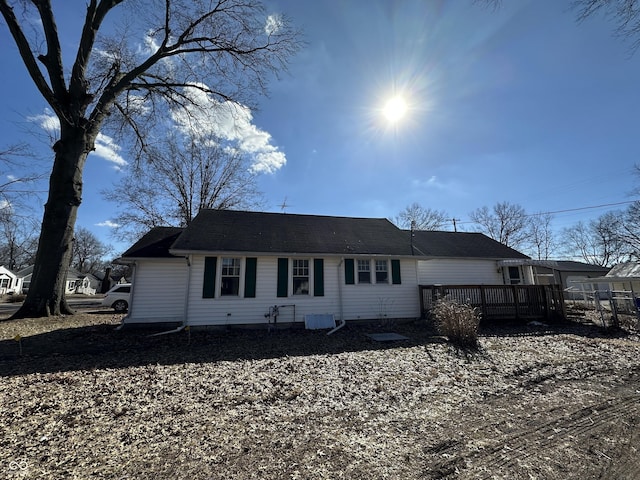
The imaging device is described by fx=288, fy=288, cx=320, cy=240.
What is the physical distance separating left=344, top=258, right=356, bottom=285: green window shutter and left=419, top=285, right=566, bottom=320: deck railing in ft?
9.78

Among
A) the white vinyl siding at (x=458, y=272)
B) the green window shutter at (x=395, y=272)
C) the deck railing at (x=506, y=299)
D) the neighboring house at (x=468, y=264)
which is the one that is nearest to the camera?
the deck railing at (x=506, y=299)

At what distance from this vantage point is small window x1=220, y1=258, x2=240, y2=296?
400 inches

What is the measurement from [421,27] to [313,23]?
475cm

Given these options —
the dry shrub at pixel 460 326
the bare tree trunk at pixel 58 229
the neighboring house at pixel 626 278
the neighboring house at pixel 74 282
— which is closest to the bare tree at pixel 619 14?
the dry shrub at pixel 460 326

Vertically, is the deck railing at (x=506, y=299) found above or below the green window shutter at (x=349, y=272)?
below

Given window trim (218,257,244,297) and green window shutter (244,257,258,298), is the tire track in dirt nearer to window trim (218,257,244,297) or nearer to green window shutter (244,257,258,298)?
green window shutter (244,257,258,298)

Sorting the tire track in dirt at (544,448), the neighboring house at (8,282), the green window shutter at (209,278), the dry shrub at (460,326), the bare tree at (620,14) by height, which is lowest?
the tire track in dirt at (544,448)

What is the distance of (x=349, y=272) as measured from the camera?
1127cm

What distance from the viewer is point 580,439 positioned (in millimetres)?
3242

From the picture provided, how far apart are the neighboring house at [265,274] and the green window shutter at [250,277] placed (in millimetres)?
34

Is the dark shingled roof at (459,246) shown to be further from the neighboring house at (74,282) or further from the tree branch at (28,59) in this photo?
the neighboring house at (74,282)

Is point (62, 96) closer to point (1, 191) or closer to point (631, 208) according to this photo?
point (1, 191)

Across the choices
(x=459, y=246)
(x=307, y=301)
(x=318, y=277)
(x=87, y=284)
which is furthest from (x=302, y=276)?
(x=87, y=284)

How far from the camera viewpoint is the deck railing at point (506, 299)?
11625mm
